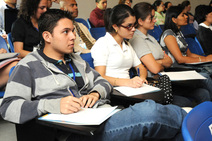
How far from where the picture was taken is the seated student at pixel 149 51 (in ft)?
7.04

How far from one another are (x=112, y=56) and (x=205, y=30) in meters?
2.41

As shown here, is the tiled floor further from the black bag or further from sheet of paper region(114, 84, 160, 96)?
the black bag

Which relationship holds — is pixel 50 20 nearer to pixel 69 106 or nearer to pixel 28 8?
pixel 69 106

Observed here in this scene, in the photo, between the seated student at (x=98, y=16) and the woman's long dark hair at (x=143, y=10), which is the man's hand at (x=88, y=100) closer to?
the woman's long dark hair at (x=143, y=10)

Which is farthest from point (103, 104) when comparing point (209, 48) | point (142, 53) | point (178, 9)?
point (209, 48)

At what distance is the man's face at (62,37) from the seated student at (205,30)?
2740 millimetres

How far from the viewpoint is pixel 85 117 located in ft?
3.22

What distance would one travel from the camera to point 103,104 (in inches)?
53.7

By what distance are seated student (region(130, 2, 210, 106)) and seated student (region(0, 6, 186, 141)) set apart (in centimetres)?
77

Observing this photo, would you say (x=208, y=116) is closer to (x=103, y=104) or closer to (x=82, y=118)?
(x=82, y=118)

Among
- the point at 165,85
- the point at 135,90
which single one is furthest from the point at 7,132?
the point at 165,85

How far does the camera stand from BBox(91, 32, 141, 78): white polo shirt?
1.89 meters

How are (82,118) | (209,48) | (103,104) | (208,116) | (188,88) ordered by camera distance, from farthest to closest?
(209,48), (188,88), (103,104), (82,118), (208,116)

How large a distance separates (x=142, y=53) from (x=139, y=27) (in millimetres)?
337
